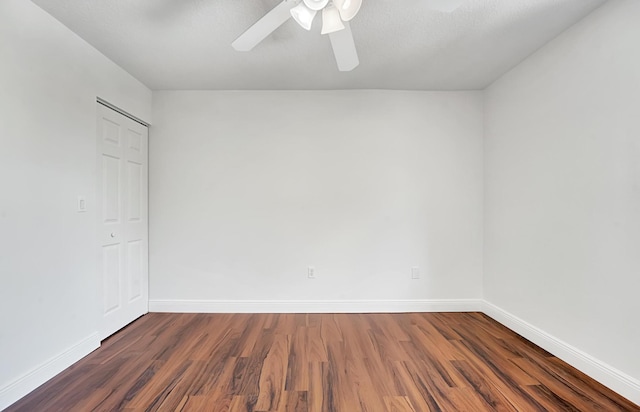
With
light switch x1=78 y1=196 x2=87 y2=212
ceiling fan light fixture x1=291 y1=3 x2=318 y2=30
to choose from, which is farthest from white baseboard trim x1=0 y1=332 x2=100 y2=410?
ceiling fan light fixture x1=291 y1=3 x2=318 y2=30

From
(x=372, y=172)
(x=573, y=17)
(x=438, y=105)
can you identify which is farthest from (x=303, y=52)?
(x=573, y=17)

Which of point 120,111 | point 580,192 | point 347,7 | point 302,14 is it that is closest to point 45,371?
point 120,111

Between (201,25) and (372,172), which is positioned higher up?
(201,25)

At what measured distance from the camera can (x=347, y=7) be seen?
1481mm

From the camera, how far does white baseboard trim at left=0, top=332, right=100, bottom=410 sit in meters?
1.65

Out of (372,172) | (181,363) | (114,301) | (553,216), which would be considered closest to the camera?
(181,363)

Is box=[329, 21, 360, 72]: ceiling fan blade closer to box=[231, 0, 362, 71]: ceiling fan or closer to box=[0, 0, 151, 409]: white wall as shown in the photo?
box=[231, 0, 362, 71]: ceiling fan

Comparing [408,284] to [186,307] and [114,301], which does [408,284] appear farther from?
[114,301]

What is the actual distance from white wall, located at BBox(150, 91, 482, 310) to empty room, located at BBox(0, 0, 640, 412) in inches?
0.9

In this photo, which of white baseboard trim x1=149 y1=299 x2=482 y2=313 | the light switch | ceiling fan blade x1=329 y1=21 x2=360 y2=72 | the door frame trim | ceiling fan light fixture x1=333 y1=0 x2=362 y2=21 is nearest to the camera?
ceiling fan light fixture x1=333 y1=0 x2=362 y2=21

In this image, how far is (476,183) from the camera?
3.15m

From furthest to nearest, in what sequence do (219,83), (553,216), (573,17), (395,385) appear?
1. (219,83)
2. (553,216)
3. (573,17)
4. (395,385)

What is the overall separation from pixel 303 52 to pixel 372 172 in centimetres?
135

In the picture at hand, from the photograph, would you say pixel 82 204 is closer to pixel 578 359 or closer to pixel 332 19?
pixel 332 19
